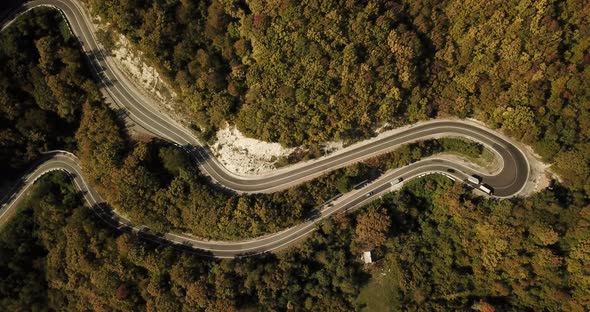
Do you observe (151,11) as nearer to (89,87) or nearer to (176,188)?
(89,87)

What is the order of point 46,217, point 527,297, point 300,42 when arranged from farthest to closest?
point 46,217
point 527,297
point 300,42

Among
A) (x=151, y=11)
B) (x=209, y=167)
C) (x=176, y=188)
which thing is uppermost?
(x=151, y=11)

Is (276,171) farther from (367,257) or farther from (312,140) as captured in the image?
(367,257)

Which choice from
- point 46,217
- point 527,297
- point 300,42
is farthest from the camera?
point 46,217

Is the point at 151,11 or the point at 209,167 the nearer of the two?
the point at 151,11

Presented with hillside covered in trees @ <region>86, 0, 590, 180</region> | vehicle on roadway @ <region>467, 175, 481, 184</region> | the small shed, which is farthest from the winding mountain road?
the small shed

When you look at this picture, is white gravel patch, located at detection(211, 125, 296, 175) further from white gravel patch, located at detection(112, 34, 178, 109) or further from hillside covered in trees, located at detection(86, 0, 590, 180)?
white gravel patch, located at detection(112, 34, 178, 109)

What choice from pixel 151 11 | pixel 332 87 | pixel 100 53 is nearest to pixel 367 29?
pixel 332 87

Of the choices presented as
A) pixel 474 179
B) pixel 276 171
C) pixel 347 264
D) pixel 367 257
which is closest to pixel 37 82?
pixel 276 171
